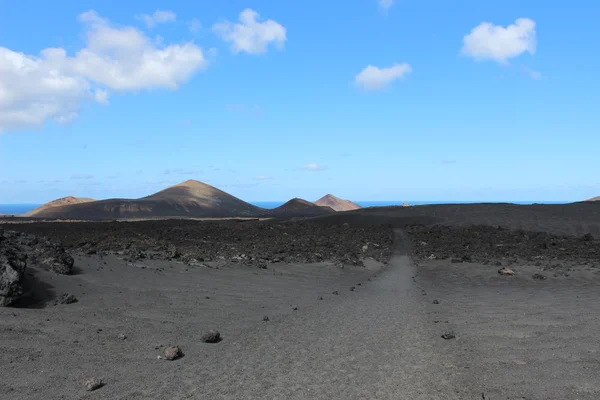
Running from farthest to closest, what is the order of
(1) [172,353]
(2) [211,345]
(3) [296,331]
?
(3) [296,331] → (2) [211,345] → (1) [172,353]

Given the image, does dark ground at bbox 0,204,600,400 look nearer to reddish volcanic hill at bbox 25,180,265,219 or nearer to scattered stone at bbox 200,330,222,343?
scattered stone at bbox 200,330,222,343

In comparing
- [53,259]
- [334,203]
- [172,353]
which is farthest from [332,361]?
[334,203]

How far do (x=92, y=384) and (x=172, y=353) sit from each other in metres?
1.37

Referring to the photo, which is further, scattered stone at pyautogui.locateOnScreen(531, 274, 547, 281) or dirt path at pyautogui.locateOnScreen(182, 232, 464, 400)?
scattered stone at pyautogui.locateOnScreen(531, 274, 547, 281)

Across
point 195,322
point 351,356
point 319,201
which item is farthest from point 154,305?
point 319,201

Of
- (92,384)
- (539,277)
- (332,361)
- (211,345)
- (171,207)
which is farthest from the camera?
(171,207)

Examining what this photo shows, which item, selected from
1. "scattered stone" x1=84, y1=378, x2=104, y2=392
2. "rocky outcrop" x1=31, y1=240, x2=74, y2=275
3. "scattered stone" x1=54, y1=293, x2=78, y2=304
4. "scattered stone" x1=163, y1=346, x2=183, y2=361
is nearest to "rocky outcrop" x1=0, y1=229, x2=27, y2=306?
"scattered stone" x1=54, y1=293, x2=78, y2=304

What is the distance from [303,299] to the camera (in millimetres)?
12109

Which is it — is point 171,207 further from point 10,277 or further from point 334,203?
point 10,277

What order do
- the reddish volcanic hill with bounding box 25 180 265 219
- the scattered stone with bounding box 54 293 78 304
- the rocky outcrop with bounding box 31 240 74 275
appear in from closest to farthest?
the scattered stone with bounding box 54 293 78 304 → the rocky outcrop with bounding box 31 240 74 275 → the reddish volcanic hill with bounding box 25 180 265 219

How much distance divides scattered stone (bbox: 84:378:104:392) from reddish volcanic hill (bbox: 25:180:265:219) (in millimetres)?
79402

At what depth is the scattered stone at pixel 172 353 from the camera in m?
6.52

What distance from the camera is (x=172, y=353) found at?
654 centimetres

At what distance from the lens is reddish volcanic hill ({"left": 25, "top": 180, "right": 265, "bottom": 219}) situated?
91.1 meters
